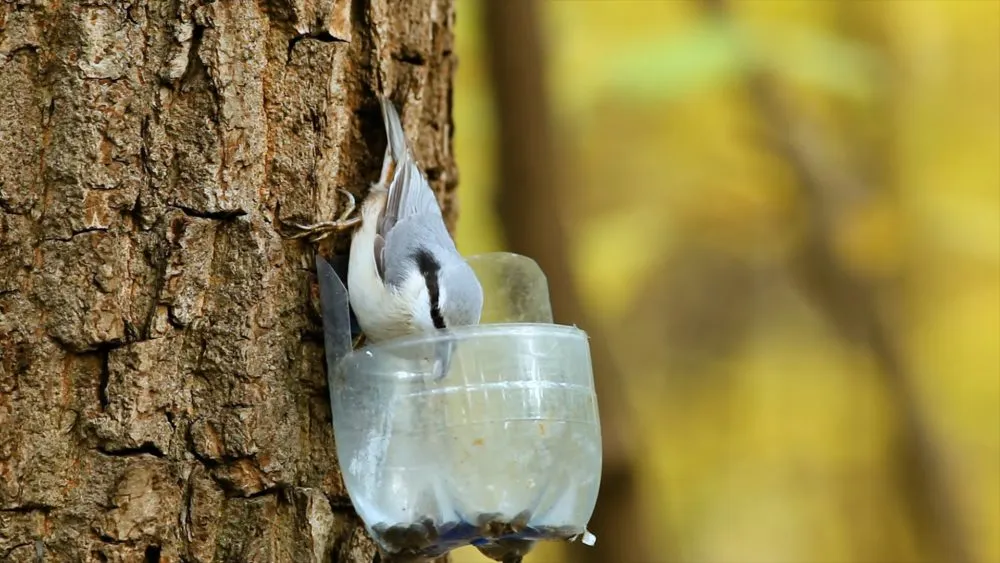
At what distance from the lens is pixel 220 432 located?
1854 mm

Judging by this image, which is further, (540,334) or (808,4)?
(808,4)

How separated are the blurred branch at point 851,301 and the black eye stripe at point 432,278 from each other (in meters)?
2.44

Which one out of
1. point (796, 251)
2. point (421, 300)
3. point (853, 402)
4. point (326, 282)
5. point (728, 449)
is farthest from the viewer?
point (728, 449)

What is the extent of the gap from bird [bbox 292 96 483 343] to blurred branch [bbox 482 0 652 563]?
92 cm

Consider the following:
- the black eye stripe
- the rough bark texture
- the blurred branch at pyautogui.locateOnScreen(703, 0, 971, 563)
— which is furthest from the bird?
A: the blurred branch at pyautogui.locateOnScreen(703, 0, 971, 563)

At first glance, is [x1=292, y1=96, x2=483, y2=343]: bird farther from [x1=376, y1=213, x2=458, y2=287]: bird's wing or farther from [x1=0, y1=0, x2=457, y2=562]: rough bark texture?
[x1=0, y1=0, x2=457, y2=562]: rough bark texture

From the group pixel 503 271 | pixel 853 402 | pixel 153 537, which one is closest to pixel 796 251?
pixel 853 402

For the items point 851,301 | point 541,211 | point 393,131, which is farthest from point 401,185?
point 851,301

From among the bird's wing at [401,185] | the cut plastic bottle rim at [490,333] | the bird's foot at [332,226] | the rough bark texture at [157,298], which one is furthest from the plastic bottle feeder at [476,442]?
the bird's wing at [401,185]

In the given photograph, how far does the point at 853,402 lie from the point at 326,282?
13.3 ft

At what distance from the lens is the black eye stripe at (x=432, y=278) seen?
223 centimetres

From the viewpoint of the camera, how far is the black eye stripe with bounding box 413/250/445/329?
7.32ft

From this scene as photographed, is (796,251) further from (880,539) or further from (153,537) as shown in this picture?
(153,537)

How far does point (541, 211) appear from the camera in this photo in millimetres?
3299
